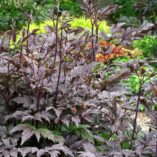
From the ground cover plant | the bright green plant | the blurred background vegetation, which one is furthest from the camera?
the blurred background vegetation

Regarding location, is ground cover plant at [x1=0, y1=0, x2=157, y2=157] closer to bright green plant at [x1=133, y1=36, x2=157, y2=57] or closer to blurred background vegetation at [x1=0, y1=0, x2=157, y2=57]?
bright green plant at [x1=133, y1=36, x2=157, y2=57]

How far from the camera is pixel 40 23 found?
9.62 metres

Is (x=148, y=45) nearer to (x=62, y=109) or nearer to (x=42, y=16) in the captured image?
(x=42, y=16)

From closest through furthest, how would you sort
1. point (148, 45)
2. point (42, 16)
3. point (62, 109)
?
point (62, 109) < point (148, 45) < point (42, 16)

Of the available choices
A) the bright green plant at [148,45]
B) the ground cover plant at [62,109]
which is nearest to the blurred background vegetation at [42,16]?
the bright green plant at [148,45]

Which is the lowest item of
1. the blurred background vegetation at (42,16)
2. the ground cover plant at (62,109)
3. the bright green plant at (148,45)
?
the ground cover plant at (62,109)

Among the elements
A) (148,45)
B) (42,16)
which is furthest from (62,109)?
(42,16)

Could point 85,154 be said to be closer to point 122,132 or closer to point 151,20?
point 122,132

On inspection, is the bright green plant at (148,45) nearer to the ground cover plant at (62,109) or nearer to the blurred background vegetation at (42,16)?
the blurred background vegetation at (42,16)

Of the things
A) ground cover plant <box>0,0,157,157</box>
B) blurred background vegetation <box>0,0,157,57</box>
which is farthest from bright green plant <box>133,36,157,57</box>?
ground cover plant <box>0,0,157,157</box>

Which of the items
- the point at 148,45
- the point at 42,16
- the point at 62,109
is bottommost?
the point at 62,109

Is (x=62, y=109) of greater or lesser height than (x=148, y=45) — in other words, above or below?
below

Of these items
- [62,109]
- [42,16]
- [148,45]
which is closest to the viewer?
[62,109]

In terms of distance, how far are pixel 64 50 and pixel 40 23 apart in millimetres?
6639
